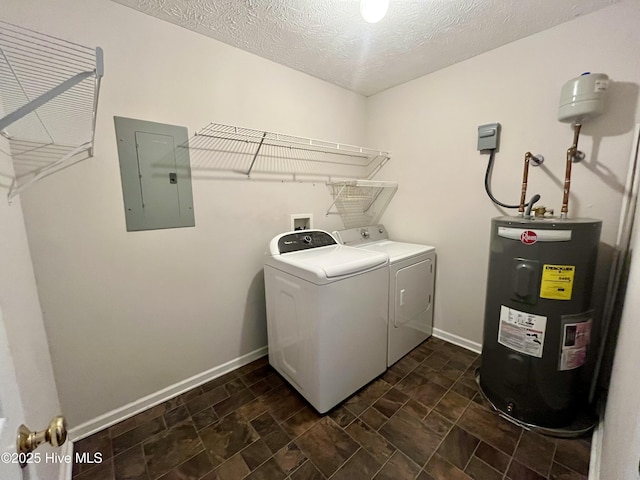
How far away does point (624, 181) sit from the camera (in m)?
1.53

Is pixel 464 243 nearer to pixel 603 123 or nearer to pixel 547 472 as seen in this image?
pixel 603 123

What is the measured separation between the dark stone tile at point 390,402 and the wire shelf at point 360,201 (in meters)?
1.53

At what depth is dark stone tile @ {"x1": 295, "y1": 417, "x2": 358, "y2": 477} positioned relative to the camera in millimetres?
1329

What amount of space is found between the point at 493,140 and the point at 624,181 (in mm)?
749

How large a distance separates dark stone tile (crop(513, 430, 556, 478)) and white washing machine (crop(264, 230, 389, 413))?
841 millimetres

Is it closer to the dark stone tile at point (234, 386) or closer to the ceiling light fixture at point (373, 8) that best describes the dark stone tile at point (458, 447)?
the dark stone tile at point (234, 386)

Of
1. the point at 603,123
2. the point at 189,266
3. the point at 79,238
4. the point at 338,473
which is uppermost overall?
the point at 603,123

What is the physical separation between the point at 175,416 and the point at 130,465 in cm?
31


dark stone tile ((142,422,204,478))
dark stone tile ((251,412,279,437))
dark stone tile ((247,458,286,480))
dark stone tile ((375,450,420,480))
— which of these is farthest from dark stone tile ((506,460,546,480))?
dark stone tile ((142,422,204,478))

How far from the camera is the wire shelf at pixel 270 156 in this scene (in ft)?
5.88

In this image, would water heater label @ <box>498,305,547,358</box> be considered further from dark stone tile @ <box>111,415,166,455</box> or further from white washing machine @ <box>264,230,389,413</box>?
dark stone tile @ <box>111,415,166,455</box>

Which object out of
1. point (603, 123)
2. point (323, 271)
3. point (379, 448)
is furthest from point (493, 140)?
point (379, 448)

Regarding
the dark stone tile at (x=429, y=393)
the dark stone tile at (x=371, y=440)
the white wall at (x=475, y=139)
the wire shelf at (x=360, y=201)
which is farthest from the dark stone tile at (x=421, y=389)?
the wire shelf at (x=360, y=201)

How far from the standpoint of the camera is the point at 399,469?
4.26ft
